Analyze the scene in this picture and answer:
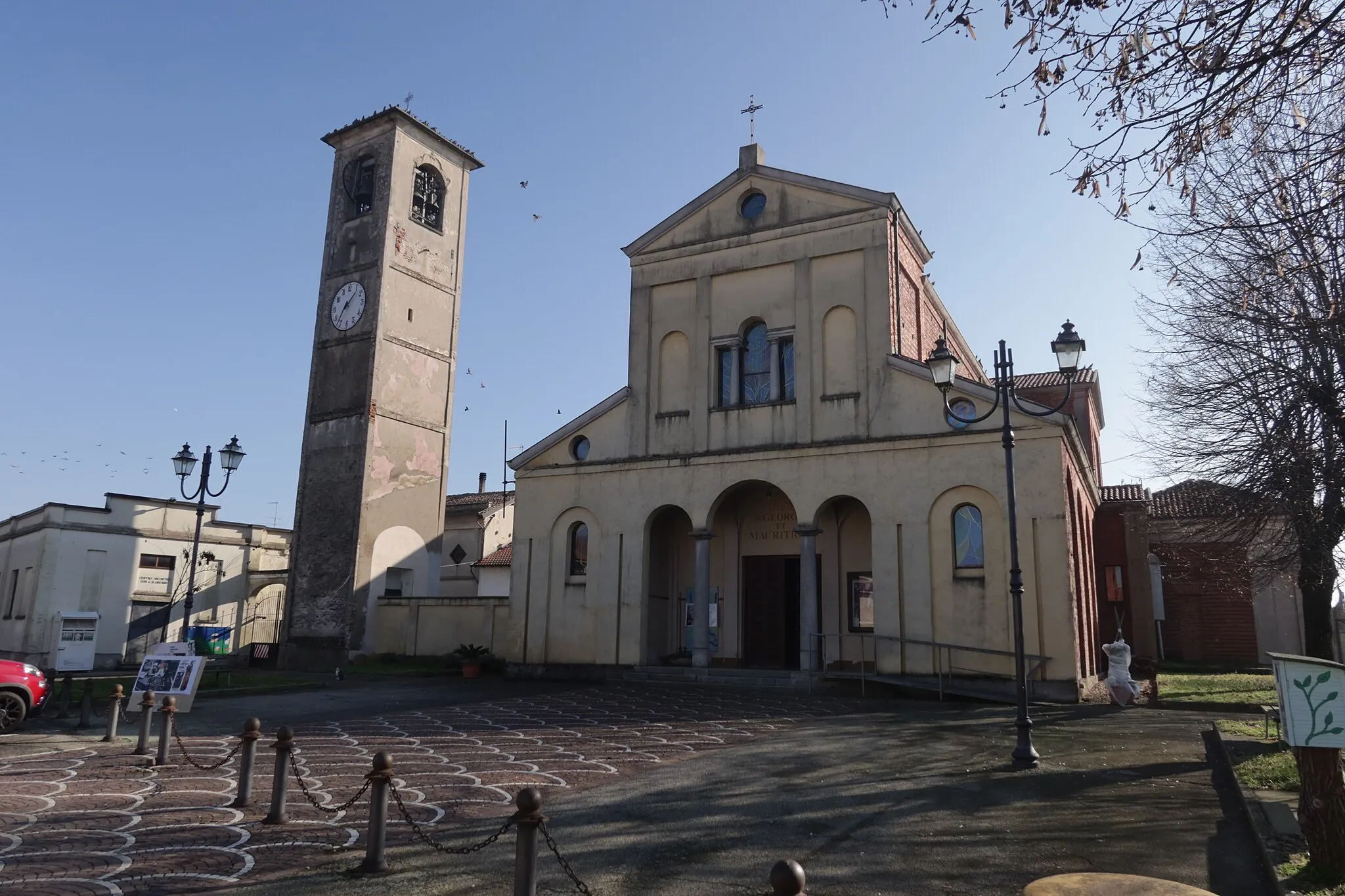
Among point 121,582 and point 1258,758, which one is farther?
point 121,582

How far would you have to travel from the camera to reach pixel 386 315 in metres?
31.4

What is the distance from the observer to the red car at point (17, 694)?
1361 centimetres

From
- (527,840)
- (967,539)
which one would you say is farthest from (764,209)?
(527,840)

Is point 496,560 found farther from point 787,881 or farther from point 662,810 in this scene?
point 787,881

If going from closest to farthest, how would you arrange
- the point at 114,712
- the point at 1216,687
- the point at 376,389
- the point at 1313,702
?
1. the point at 1313,702
2. the point at 114,712
3. the point at 1216,687
4. the point at 376,389

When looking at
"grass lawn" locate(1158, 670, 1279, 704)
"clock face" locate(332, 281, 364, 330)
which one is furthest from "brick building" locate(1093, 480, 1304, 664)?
"clock face" locate(332, 281, 364, 330)

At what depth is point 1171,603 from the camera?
1305 inches

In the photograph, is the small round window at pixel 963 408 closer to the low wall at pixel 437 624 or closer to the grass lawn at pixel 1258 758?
the grass lawn at pixel 1258 758

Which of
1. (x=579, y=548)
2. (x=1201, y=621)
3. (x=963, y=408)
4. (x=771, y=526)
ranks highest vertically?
(x=963, y=408)

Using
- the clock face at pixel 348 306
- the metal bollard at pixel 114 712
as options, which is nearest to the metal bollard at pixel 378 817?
the metal bollard at pixel 114 712

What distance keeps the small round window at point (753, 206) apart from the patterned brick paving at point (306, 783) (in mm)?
13867

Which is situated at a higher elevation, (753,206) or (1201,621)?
(753,206)

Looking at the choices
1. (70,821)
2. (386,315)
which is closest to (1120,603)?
(386,315)

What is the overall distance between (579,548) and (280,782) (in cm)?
1723
